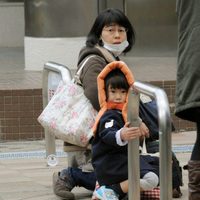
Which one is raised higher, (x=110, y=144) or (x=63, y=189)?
(x=110, y=144)

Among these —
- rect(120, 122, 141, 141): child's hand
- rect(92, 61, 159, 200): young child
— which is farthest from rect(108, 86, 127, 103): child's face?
rect(120, 122, 141, 141): child's hand

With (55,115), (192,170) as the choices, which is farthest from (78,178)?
(192,170)

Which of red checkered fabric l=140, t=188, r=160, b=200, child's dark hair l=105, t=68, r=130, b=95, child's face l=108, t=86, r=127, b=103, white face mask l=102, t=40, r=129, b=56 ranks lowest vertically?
red checkered fabric l=140, t=188, r=160, b=200

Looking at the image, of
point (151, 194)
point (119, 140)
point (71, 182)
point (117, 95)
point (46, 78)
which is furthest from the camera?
point (46, 78)

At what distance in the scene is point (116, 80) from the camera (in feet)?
18.1

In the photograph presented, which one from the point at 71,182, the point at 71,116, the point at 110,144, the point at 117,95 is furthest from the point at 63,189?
the point at 117,95

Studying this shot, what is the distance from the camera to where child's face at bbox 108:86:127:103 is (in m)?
5.55

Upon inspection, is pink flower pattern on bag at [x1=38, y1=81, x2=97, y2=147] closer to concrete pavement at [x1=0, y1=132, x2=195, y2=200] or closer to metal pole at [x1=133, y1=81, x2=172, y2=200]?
concrete pavement at [x1=0, y1=132, x2=195, y2=200]

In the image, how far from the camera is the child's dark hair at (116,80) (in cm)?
552

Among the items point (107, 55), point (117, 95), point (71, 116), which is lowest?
point (71, 116)

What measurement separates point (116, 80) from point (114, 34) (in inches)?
20.4

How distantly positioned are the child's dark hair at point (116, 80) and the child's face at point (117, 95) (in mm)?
25

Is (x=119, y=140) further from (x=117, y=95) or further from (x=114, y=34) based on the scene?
(x=114, y=34)

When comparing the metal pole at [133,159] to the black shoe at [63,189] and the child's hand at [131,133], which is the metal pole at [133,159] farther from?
the black shoe at [63,189]
